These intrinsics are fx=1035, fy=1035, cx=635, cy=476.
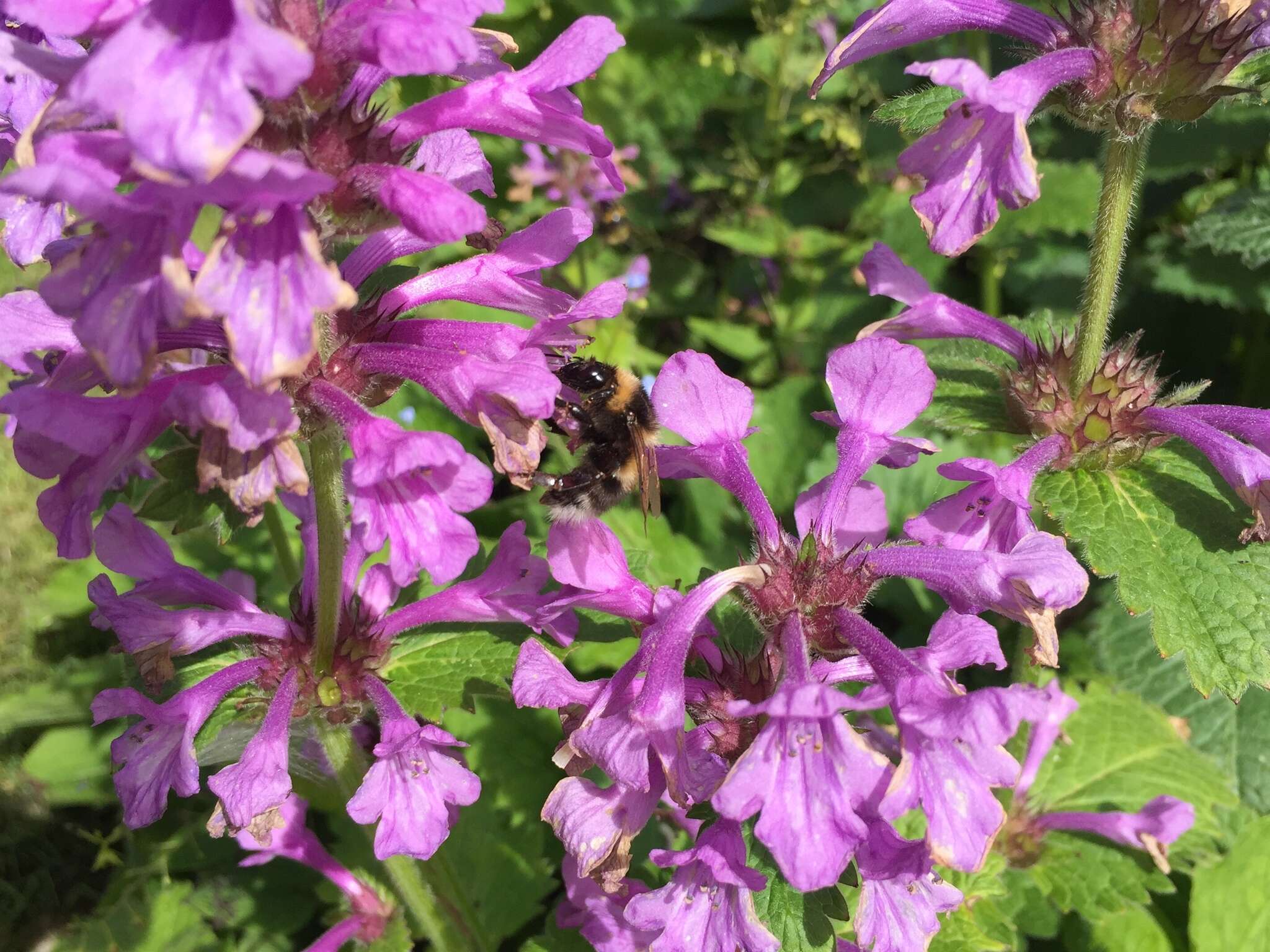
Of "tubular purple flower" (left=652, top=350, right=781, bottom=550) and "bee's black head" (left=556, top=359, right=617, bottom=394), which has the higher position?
"tubular purple flower" (left=652, top=350, right=781, bottom=550)

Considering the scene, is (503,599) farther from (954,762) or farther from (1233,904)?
(1233,904)

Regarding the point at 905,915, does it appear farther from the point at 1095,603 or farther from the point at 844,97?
the point at 844,97

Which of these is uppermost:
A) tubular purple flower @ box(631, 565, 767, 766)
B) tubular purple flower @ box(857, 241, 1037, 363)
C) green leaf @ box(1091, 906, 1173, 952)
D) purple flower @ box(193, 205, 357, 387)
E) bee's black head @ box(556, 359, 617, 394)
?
purple flower @ box(193, 205, 357, 387)

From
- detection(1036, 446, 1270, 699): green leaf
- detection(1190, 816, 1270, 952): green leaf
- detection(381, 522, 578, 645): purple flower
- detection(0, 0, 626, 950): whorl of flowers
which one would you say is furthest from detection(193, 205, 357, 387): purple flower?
detection(1190, 816, 1270, 952): green leaf

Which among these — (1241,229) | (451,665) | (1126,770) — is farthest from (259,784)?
(1241,229)

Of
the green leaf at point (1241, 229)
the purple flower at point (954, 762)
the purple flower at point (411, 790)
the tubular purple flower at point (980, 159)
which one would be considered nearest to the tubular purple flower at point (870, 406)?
the tubular purple flower at point (980, 159)

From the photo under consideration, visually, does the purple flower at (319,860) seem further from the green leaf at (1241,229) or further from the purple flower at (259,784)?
the green leaf at (1241,229)

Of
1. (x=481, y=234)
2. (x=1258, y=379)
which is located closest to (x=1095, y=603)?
(x=1258, y=379)

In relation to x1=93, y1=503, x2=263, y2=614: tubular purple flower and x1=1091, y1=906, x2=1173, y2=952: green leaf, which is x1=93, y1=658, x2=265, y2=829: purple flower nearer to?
x1=93, y1=503, x2=263, y2=614: tubular purple flower
